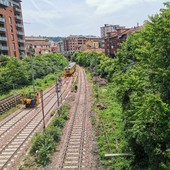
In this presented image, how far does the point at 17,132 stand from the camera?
21.1 m

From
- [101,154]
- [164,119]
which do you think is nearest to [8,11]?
[101,154]

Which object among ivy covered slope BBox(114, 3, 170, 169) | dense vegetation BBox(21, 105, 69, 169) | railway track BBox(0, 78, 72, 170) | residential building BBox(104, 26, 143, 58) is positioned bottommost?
railway track BBox(0, 78, 72, 170)

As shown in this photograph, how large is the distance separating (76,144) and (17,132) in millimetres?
6620

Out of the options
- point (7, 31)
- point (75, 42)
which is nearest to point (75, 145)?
point (7, 31)

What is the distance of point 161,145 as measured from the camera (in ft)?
33.5

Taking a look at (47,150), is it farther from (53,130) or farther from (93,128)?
(93,128)

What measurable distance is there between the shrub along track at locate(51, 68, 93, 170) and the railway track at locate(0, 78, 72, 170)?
9.78 ft

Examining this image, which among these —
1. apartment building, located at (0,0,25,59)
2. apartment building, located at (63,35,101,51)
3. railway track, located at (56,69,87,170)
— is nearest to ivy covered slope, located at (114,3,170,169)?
railway track, located at (56,69,87,170)

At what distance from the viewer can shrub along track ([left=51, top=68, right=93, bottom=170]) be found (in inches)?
571

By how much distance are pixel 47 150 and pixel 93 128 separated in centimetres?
628

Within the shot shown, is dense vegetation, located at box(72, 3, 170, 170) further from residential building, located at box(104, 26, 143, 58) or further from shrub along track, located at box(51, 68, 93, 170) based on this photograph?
residential building, located at box(104, 26, 143, 58)

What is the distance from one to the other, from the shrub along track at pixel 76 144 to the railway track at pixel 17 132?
298 centimetres

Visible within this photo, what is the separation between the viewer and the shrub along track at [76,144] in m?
14.5

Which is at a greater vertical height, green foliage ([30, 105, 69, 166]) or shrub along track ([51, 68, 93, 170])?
green foliage ([30, 105, 69, 166])
